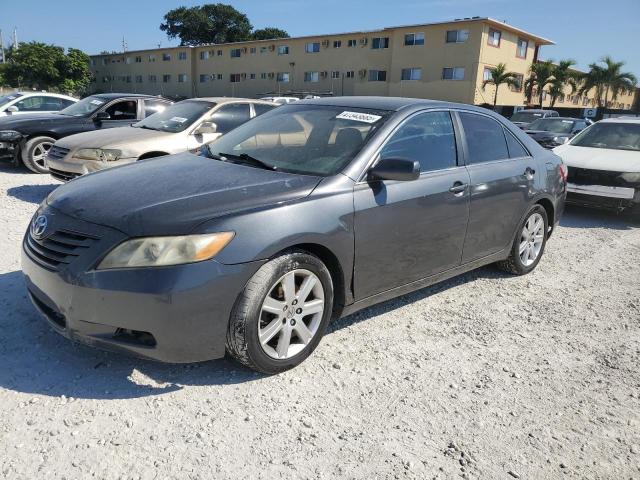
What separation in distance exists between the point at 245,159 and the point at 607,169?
20.6ft

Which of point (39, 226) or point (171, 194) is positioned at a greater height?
point (171, 194)

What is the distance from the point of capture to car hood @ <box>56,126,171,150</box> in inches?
272

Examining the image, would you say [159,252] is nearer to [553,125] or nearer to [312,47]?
[553,125]

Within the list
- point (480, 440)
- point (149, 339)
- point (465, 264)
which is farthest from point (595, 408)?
point (149, 339)

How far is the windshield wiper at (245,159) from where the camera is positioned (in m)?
3.49

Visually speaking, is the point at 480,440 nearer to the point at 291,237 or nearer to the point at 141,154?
the point at 291,237

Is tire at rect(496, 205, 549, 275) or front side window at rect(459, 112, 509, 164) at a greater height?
front side window at rect(459, 112, 509, 164)

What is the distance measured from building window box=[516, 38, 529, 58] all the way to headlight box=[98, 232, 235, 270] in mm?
45032

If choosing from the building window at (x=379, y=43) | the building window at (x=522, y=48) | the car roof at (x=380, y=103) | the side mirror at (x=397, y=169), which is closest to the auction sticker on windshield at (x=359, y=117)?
the car roof at (x=380, y=103)

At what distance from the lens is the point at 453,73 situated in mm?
38219

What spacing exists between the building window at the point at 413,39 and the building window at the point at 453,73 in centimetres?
→ 302

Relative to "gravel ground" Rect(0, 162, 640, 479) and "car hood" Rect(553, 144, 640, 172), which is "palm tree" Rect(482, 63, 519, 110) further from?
"gravel ground" Rect(0, 162, 640, 479)

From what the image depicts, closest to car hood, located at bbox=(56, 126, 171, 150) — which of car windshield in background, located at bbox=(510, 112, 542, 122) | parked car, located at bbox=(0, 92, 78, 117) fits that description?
parked car, located at bbox=(0, 92, 78, 117)

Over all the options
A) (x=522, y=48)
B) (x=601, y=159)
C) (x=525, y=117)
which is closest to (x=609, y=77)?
(x=522, y=48)
